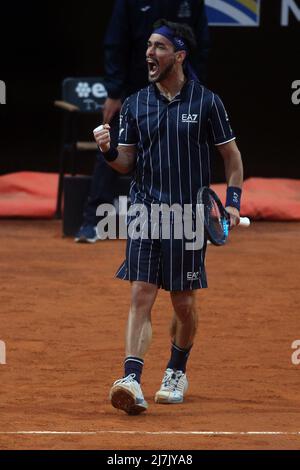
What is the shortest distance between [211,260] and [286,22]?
11.8 ft

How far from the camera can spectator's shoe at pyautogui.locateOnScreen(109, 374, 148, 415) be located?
20.5 feet

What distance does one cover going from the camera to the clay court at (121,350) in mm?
6004

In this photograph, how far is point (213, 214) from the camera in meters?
6.50

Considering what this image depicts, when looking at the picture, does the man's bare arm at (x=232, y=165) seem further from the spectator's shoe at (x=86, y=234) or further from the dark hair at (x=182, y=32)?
the spectator's shoe at (x=86, y=234)

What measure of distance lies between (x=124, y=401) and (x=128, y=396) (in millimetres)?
38

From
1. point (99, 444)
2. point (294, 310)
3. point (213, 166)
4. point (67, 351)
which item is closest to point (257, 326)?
point (294, 310)

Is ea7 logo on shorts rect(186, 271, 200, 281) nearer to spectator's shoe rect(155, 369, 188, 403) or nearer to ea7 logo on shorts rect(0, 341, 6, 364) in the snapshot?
spectator's shoe rect(155, 369, 188, 403)

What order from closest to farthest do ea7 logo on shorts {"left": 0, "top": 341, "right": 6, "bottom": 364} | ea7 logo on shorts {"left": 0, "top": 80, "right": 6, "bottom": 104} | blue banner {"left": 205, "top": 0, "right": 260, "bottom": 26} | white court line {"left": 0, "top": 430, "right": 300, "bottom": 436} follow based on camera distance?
white court line {"left": 0, "top": 430, "right": 300, "bottom": 436} < ea7 logo on shorts {"left": 0, "top": 341, "right": 6, "bottom": 364} < ea7 logo on shorts {"left": 0, "top": 80, "right": 6, "bottom": 104} < blue banner {"left": 205, "top": 0, "right": 260, "bottom": 26}

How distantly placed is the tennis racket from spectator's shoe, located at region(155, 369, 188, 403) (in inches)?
30.6

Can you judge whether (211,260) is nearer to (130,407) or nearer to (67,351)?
(67,351)

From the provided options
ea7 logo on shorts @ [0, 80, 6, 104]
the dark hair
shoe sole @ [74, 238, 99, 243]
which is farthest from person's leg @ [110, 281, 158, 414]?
ea7 logo on shorts @ [0, 80, 6, 104]

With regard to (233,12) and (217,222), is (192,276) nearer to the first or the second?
(217,222)

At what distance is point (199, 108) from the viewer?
6.49 m

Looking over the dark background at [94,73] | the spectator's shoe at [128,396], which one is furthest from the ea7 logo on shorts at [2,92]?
the spectator's shoe at [128,396]
